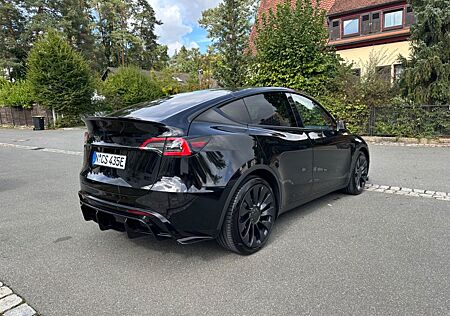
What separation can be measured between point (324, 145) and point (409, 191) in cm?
218

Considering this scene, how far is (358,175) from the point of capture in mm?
5148

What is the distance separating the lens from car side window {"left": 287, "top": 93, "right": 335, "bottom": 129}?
4.04 meters

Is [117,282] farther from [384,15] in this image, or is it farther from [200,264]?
[384,15]

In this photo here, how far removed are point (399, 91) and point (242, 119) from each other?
34.9 feet

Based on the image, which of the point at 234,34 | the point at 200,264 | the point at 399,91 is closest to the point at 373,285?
the point at 200,264

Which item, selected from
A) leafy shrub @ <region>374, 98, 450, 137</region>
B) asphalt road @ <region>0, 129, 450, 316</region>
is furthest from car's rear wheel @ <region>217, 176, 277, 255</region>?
leafy shrub @ <region>374, 98, 450, 137</region>

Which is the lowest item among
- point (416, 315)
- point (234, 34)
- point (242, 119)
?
point (416, 315)

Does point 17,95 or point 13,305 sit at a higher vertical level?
point 17,95

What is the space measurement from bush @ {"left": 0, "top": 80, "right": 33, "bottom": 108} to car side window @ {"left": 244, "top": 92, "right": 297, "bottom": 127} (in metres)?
21.6

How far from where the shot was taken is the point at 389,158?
8.41m

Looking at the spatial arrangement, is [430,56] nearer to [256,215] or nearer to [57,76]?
[256,215]

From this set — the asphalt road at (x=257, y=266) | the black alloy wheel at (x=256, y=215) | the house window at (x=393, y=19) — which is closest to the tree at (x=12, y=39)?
the house window at (x=393, y=19)

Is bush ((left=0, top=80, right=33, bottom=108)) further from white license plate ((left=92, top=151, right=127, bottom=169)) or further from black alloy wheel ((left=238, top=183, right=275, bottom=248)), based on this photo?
black alloy wheel ((left=238, top=183, right=275, bottom=248))

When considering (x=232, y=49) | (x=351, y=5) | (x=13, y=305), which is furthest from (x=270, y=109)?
(x=351, y=5)
